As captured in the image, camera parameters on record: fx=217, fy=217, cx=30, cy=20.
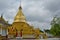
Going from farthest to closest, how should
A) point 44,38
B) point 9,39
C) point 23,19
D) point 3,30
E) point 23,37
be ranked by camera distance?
1. point 23,19
2. point 44,38
3. point 23,37
4. point 9,39
5. point 3,30

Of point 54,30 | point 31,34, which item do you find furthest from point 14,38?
point 54,30

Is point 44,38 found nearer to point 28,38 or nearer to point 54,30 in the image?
point 28,38

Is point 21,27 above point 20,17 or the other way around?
the other way around

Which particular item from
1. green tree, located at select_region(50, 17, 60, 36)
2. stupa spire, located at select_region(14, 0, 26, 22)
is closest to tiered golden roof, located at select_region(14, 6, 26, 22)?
stupa spire, located at select_region(14, 0, 26, 22)

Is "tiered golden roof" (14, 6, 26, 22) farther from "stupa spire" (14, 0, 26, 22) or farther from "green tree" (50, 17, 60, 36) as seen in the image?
"green tree" (50, 17, 60, 36)

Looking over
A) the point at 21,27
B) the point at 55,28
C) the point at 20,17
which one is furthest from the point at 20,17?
the point at 55,28

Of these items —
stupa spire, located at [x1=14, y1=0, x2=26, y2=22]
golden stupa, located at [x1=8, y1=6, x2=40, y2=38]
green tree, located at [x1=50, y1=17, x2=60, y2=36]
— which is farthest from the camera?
green tree, located at [x1=50, y1=17, x2=60, y2=36]

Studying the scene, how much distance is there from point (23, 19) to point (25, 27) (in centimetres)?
256

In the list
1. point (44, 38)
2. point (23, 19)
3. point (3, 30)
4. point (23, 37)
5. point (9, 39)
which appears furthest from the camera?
point (23, 19)

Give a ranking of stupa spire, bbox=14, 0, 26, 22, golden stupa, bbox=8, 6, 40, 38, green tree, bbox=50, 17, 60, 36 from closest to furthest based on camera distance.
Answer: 1. golden stupa, bbox=8, 6, 40, 38
2. stupa spire, bbox=14, 0, 26, 22
3. green tree, bbox=50, 17, 60, 36

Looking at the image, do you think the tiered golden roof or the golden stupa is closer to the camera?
the golden stupa

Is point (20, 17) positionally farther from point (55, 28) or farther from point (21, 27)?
point (55, 28)

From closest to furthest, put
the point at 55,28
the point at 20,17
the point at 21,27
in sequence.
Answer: the point at 21,27
the point at 20,17
the point at 55,28

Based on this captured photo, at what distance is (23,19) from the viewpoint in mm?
38906
